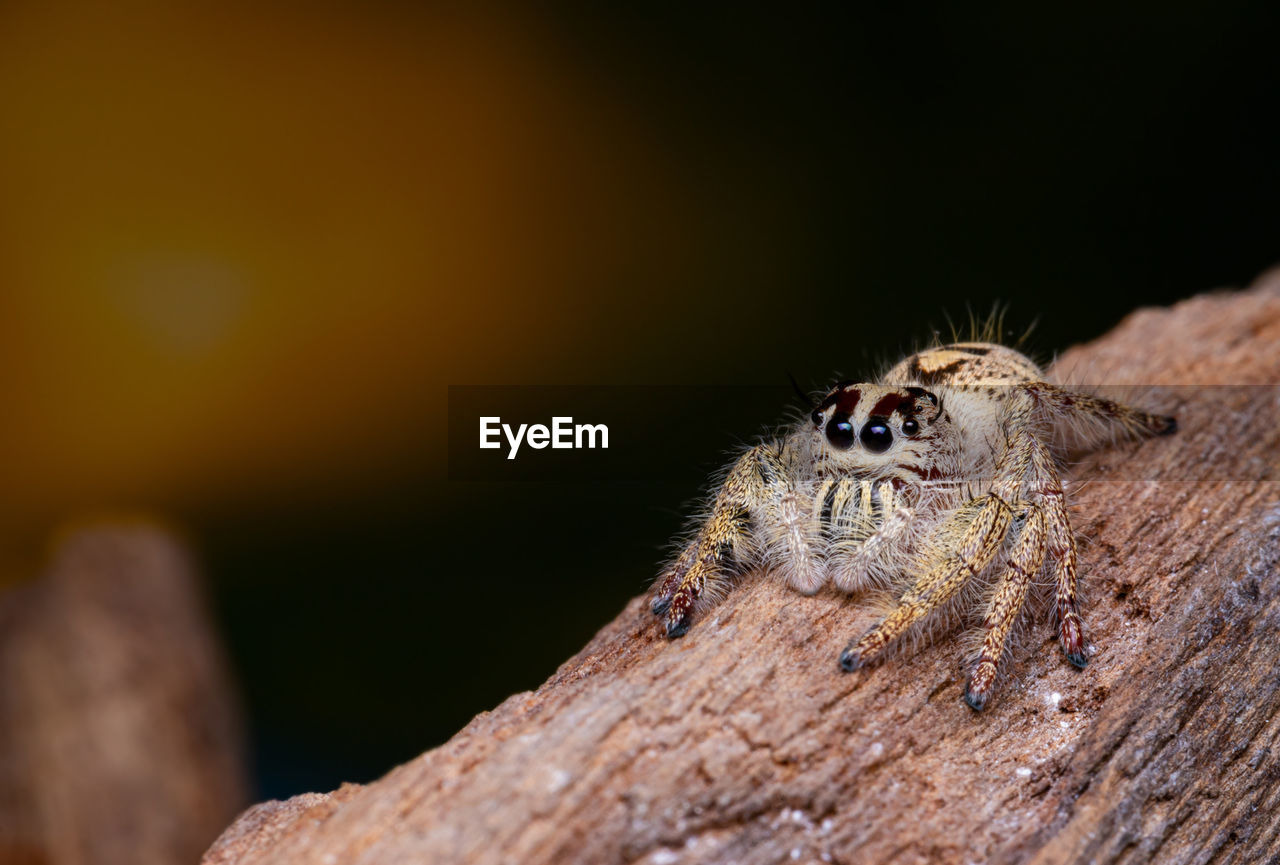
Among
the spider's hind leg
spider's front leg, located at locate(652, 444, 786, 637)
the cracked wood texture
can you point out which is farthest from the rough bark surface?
the spider's hind leg

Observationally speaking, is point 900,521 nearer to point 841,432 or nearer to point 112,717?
point 841,432

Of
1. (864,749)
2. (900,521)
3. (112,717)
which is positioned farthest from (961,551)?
(112,717)

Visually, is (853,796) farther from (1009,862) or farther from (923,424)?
(923,424)

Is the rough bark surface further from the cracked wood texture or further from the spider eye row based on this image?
the spider eye row

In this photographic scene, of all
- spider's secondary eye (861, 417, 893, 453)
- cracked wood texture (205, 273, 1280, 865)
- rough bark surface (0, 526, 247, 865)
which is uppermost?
spider's secondary eye (861, 417, 893, 453)

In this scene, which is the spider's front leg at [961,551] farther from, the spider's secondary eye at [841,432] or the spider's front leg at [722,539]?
the spider's front leg at [722,539]

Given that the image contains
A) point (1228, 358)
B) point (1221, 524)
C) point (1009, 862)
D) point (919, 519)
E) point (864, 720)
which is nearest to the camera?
point (1009, 862)

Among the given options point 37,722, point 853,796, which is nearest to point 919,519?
point 853,796
